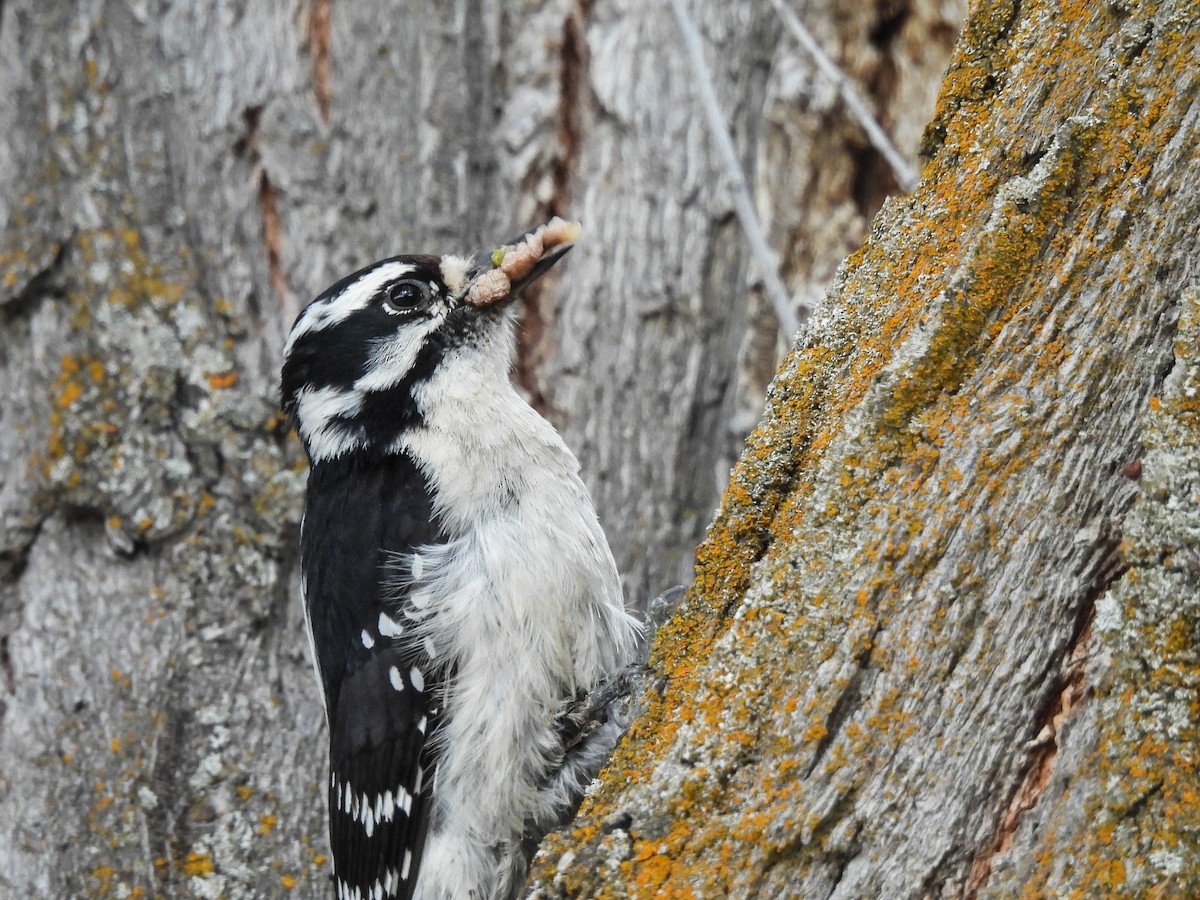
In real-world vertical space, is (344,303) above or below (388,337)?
above

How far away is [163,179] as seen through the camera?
3.12 metres

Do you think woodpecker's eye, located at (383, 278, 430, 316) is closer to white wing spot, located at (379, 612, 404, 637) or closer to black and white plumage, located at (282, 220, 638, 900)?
black and white plumage, located at (282, 220, 638, 900)

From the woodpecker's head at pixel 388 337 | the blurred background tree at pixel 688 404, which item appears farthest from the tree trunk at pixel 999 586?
the woodpecker's head at pixel 388 337

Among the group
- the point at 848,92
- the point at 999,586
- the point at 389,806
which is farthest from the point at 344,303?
the point at 999,586

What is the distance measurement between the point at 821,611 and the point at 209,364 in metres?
1.89

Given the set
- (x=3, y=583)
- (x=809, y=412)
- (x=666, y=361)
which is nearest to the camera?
(x=809, y=412)

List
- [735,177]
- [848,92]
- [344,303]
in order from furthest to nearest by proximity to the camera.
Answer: [848,92]
[735,177]
[344,303]

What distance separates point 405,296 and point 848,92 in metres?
1.41

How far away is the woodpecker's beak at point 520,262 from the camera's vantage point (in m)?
2.92

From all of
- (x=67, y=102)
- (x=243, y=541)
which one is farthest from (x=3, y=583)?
(x=67, y=102)

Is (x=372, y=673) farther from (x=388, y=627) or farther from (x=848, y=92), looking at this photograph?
(x=848, y=92)

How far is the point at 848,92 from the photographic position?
3.31m

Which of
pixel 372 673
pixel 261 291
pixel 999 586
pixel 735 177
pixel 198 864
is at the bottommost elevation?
pixel 999 586

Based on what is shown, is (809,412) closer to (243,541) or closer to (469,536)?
(469,536)
